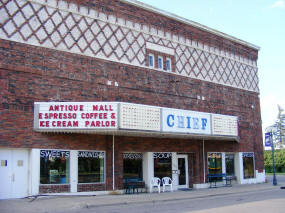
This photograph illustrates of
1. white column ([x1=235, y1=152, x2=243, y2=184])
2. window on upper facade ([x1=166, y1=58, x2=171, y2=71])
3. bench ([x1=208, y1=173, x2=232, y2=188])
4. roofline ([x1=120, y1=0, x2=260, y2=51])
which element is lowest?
bench ([x1=208, y1=173, x2=232, y2=188])

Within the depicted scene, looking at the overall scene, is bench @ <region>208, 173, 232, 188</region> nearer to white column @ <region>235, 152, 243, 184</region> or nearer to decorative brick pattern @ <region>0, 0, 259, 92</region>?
white column @ <region>235, 152, 243, 184</region>

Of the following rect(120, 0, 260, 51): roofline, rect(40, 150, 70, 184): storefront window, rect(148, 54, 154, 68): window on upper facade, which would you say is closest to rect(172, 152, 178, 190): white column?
rect(148, 54, 154, 68): window on upper facade

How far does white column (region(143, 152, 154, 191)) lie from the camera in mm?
22061

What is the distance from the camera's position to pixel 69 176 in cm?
1881

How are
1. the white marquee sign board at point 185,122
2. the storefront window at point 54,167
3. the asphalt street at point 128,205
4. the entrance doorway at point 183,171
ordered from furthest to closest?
the entrance doorway at point 183,171 < the white marquee sign board at point 185,122 < the storefront window at point 54,167 < the asphalt street at point 128,205

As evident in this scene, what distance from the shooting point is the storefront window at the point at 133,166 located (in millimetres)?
21453

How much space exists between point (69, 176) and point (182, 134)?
22.2 ft

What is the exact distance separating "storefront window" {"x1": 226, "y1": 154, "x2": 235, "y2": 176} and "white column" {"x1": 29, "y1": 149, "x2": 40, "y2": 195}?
50.7 ft

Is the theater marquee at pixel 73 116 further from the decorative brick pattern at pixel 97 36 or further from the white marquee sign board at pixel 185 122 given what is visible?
the white marquee sign board at pixel 185 122

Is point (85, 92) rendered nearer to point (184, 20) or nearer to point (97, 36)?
point (97, 36)

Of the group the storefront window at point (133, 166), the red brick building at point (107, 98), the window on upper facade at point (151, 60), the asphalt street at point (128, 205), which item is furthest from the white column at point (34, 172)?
the window on upper facade at point (151, 60)

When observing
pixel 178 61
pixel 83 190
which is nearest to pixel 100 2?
pixel 178 61

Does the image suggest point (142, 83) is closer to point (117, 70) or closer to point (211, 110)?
point (117, 70)

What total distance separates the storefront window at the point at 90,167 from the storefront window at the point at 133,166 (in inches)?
68.5
